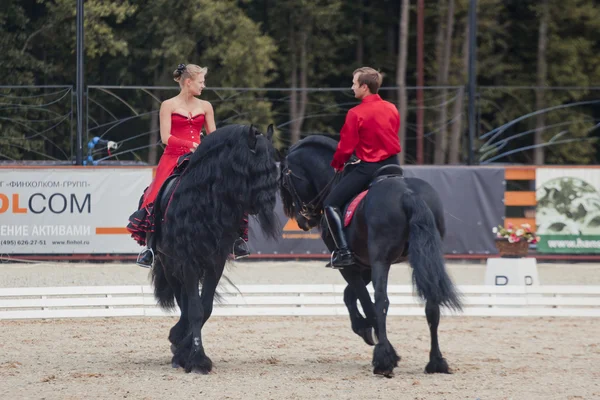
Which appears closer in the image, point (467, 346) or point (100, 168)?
point (467, 346)

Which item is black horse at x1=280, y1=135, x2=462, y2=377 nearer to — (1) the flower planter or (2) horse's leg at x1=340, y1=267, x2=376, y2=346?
(2) horse's leg at x1=340, y1=267, x2=376, y2=346

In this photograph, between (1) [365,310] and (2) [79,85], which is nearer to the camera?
(1) [365,310]

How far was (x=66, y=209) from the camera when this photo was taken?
15.7 meters

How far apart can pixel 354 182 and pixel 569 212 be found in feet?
32.9

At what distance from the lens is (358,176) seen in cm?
805

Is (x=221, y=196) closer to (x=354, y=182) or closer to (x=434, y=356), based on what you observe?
(x=354, y=182)

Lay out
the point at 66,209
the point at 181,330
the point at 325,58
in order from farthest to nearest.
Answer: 1. the point at 325,58
2. the point at 66,209
3. the point at 181,330

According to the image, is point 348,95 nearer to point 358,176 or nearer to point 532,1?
point 358,176

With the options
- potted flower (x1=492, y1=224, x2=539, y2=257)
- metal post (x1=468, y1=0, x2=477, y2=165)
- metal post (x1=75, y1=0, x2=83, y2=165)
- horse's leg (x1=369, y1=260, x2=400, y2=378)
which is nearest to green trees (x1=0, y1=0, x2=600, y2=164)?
metal post (x1=468, y1=0, x2=477, y2=165)

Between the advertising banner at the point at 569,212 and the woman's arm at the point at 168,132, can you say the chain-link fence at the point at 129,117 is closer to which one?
the advertising banner at the point at 569,212

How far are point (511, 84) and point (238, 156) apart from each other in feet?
90.8

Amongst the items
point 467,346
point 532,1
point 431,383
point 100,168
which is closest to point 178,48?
point 100,168

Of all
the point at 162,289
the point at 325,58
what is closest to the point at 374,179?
the point at 162,289

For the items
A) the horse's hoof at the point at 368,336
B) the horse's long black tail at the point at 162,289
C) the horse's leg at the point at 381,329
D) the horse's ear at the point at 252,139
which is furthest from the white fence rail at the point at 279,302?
the horse's ear at the point at 252,139
